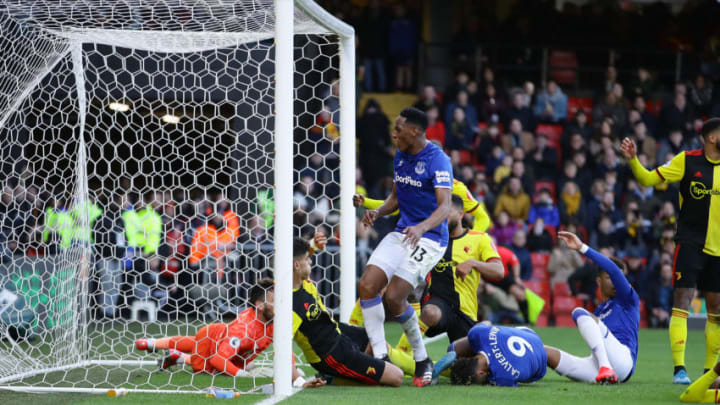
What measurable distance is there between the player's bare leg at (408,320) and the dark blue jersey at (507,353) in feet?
1.30

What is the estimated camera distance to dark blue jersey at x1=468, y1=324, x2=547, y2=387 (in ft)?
20.4

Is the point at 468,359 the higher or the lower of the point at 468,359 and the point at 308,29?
the lower

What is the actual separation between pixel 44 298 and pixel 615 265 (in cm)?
499

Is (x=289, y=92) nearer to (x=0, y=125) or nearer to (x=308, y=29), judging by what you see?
(x=308, y=29)

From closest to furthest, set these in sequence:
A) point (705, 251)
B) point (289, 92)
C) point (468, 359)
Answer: point (289, 92) < point (468, 359) < point (705, 251)

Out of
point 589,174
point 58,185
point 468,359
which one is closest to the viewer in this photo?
point 468,359

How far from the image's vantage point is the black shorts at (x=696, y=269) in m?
6.69

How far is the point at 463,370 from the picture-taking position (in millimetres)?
6227

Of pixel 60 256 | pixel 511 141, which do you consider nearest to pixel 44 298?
pixel 60 256

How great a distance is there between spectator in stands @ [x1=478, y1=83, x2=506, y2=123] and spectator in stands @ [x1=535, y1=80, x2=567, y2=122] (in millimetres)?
830

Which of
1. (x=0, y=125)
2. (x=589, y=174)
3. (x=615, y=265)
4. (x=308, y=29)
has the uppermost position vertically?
(x=308, y=29)

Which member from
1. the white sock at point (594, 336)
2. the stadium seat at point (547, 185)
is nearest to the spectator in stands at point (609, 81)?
the stadium seat at point (547, 185)

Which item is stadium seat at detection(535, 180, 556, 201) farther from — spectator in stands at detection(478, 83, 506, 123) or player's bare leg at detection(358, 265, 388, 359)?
player's bare leg at detection(358, 265, 388, 359)

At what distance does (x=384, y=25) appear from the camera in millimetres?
16438
